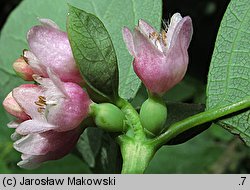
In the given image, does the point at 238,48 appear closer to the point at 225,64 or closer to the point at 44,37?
the point at 225,64

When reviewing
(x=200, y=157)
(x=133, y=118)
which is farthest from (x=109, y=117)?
(x=200, y=157)

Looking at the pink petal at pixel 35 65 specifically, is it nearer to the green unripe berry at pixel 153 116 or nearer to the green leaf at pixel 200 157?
the green unripe berry at pixel 153 116

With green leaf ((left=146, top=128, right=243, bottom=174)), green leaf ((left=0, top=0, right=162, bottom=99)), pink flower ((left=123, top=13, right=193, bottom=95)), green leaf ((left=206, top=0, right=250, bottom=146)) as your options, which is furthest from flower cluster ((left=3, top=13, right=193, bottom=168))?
green leaf ((left=146, top=128, right=243, bottom=174))

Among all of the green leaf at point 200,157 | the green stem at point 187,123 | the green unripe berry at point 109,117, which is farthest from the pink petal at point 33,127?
the green leaf at point 200,157

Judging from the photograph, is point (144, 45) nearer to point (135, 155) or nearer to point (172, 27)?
point (172, 27)

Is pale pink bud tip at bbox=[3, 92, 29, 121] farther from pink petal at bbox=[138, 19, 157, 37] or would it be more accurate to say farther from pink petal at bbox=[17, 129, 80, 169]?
pink petal at bbox=[138, 19, 157, 37]

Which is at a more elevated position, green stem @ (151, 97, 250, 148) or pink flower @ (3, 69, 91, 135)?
pink flower @ (3, 69, 91, 135)
